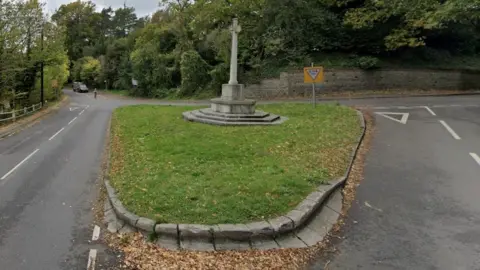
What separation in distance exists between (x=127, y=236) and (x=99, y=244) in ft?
1.50

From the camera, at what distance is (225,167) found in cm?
880

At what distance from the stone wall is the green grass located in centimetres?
1608

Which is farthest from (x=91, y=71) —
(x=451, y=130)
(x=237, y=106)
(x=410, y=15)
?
(x=451, y=130)

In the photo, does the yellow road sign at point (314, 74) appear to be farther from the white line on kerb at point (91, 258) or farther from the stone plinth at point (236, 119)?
the white line on kerb at point (91, 258)

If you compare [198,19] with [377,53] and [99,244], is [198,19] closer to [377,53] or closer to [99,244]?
[377,53]

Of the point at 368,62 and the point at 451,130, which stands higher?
the point at 368,62

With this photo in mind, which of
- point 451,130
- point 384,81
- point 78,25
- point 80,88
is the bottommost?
point 451,130

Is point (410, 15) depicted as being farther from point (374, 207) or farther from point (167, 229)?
point (167, 229)

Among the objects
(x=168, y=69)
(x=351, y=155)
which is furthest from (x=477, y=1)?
(x=168, y=69)

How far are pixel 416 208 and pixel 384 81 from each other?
2538cm

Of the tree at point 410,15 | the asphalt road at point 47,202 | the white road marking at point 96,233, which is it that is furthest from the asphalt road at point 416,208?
the tree at point 410,15

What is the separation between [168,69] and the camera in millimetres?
46188

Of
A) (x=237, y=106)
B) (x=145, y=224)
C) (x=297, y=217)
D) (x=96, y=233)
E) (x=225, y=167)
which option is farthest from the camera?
(x=237, y=106)

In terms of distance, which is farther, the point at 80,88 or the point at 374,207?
the point at 80,88
